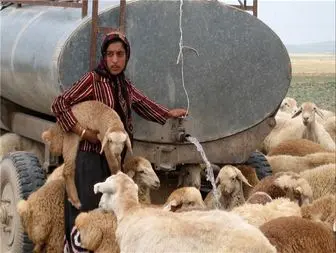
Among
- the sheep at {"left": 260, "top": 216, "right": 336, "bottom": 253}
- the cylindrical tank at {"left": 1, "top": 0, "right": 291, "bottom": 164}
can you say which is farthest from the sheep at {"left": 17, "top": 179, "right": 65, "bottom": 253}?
the sheep at {"left": 260, "top": 216, "right": 336, "bottom": 253}

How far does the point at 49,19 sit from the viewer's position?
789 cm

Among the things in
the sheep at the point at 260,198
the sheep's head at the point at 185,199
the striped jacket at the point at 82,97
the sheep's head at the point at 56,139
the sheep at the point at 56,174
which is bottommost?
the sheep at the point at 260,198

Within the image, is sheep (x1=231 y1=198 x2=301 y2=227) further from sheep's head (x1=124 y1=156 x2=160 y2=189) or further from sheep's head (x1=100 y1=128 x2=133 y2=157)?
sheep's head (x1=100 y1=128 x2=133 y2=157)

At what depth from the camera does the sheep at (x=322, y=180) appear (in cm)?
888

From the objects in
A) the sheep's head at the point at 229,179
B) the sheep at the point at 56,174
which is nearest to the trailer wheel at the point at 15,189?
the sheep at the point at 56,174

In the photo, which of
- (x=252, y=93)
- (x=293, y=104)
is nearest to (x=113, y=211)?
(x=252, y=93)

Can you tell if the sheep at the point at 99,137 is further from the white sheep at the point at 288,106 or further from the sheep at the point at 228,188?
the white sheep at the point at 288,106

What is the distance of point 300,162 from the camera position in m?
10.4

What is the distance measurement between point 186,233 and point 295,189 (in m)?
2.67

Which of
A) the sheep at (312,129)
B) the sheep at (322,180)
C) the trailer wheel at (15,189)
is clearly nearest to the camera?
the trailer wheel at (15,189)

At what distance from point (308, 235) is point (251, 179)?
265 cm

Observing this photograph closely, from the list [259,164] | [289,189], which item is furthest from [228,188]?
[259,164]

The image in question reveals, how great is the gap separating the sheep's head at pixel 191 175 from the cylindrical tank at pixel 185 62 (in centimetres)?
31

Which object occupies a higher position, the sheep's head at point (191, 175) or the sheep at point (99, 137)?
the sheep at point (99, 137)
